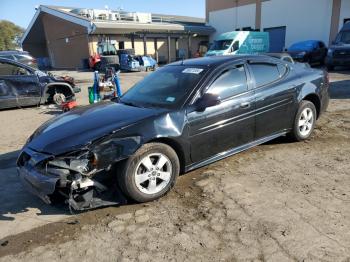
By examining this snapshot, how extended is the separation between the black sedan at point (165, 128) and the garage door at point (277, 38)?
90.0 feet

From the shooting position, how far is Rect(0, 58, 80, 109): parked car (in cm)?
966

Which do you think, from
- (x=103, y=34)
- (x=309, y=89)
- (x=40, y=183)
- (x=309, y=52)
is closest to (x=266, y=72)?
(x=309, y=89)

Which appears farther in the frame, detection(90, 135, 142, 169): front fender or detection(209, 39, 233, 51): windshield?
detection(209, 39, 233, 51): windshield

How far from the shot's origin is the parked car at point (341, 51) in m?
17.7

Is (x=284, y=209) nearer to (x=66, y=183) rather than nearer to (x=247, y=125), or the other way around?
(x=247, y=125)

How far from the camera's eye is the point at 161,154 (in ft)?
12.5

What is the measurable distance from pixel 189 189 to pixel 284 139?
2344mm

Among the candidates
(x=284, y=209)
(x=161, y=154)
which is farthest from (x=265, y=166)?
(x=161, y=154)

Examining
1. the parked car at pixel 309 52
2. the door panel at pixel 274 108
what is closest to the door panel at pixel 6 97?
the door panel at pixel 274 108

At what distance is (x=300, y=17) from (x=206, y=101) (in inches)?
1130

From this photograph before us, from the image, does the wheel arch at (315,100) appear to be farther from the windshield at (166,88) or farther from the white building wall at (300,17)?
the white building wall at (300,17)

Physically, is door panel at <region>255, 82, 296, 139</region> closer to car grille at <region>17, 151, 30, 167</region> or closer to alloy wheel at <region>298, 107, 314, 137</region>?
alloy wheel at <region>298, 107, 314, 137</region>

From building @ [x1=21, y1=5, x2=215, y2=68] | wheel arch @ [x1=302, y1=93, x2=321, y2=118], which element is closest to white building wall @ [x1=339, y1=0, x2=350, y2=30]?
building @ [x1=21, y1=5, x2=215, y2=68]

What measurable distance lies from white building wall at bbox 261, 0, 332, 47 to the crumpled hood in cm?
2745
